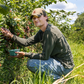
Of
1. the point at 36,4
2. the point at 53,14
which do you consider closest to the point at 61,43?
the point at 36,4

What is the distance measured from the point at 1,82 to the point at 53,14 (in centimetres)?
218

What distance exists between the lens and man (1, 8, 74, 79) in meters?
1.82

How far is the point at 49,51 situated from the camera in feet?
6.02

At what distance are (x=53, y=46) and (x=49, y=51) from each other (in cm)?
11

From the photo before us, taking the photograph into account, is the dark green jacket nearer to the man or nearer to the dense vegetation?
the man

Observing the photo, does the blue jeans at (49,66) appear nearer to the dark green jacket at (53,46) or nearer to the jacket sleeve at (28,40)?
the dark green jacket at (53,46)

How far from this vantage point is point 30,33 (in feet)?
7.95

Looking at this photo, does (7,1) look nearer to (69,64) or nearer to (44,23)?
(44,23)

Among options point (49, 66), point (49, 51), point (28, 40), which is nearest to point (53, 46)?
point (49, 51)

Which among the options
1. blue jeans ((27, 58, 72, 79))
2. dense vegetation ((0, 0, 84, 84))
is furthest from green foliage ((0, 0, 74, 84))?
blue jeans ((27, 58, 72, 79))

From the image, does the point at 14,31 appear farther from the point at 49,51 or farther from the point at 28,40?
the point at 49,51

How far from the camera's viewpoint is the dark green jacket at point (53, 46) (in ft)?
5.93

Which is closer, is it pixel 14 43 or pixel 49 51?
pixel 49 51

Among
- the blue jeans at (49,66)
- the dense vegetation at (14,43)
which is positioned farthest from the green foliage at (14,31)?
the blue jeans at (49,66)
